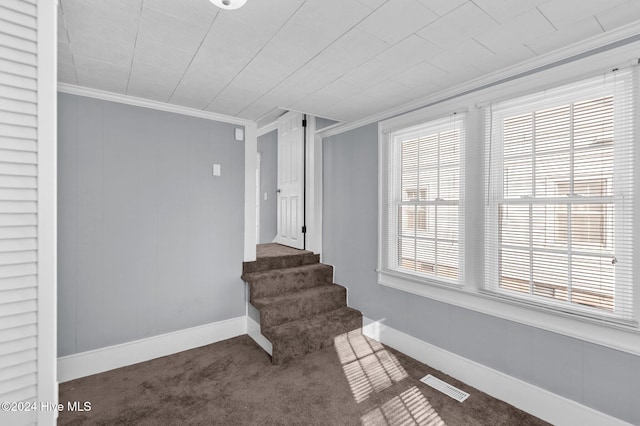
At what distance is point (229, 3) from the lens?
4.82 ft

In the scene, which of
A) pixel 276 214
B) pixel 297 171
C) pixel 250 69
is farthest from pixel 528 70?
pixel 276 214

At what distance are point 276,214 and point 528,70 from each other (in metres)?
3.79

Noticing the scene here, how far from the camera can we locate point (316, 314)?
11.2 ft

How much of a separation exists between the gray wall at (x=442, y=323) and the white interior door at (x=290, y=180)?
48 centimetres

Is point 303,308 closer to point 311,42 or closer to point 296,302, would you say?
point 296,302

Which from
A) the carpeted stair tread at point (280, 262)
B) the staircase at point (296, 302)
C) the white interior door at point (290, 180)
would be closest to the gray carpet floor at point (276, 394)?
the staircase at point (296, 302)

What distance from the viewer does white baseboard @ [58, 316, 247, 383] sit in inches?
101

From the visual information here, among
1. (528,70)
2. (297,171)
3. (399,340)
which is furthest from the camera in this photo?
(297,171)

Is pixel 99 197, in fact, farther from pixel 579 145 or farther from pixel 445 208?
pixel 579 145

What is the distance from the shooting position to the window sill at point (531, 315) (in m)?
1.77

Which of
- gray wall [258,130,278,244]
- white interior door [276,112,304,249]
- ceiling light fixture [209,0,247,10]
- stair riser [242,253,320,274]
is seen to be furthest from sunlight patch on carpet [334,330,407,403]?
ceiling light fixture [209,0,247,10]

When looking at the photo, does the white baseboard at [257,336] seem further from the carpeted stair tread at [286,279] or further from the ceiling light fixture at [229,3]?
the ceiling light fixture at [229,3]

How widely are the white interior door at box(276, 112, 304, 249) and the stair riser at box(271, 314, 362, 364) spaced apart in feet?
4.47

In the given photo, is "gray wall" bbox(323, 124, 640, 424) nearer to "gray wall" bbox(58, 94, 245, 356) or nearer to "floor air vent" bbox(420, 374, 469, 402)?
"floor air vent" bbox(420, 374, 469, 402)
